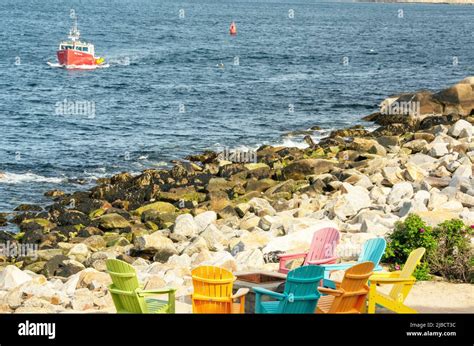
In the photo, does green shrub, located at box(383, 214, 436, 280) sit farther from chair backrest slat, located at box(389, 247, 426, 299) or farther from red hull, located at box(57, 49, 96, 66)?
red hull, located at box(57, 49, 96, 66)

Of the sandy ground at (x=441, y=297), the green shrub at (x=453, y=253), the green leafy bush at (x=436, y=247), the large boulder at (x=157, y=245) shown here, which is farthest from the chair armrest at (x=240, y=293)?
the large boulder at (x=157, y=245)

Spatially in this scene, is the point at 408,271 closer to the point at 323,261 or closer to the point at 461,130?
the point at 323,261

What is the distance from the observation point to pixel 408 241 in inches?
581

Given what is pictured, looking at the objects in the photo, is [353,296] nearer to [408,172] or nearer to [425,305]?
[425,305]

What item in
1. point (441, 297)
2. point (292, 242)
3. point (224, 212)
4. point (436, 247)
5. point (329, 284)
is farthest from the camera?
point (224, 212)

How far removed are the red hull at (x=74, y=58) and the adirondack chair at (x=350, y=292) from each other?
5566 cm

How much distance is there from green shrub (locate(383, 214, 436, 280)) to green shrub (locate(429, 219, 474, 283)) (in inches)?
4.5

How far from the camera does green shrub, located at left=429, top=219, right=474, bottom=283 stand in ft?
46.1

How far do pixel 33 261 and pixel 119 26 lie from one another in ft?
300

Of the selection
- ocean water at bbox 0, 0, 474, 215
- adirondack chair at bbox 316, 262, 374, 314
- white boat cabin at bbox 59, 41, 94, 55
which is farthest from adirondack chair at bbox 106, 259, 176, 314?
white boat cabin at bbox 59, 41, 94, 55

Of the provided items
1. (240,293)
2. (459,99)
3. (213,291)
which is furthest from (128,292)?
(459,99)

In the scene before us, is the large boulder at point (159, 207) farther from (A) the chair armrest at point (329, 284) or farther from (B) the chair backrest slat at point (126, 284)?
(B) the chair backrest slat at point (126, 284)

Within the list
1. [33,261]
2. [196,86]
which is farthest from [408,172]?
[196,86]

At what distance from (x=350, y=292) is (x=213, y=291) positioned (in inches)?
61.6
